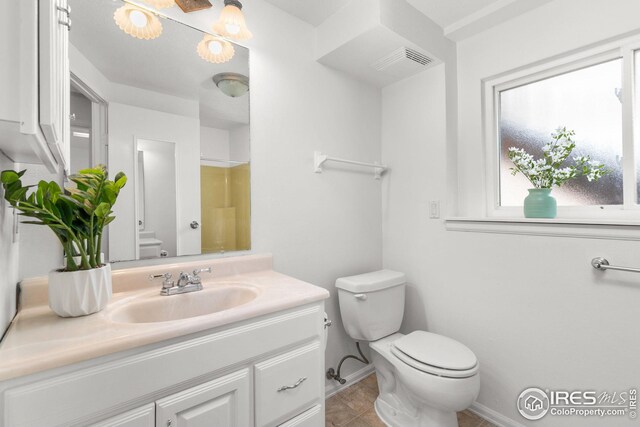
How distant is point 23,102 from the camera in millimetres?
480

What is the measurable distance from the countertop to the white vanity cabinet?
0.03 m

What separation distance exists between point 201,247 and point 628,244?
1866 millimetres

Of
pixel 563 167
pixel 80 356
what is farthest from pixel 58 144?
pixel 563 167

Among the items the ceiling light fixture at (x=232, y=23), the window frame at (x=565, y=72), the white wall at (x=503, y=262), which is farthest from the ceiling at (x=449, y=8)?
the ceiling light fixture at (x=232, y=23)

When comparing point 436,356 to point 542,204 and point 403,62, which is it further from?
point 403,62

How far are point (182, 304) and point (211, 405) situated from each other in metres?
0.41

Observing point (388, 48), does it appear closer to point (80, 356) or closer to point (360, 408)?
point (80, 356)

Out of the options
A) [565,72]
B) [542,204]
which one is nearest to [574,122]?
[565,72]

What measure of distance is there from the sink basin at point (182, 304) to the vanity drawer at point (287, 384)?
0.91 feet

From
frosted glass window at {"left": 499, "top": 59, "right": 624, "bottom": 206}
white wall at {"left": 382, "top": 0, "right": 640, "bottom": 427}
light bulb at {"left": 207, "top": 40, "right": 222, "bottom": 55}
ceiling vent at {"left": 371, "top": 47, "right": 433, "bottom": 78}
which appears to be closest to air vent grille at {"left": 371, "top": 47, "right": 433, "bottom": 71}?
ceiling vent at {"left": 371, "top": 47, "right": 433, "bottom": 78}

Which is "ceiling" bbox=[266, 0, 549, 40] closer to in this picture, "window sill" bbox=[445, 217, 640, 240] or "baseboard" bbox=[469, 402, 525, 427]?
"window sill" bbox=[445, 217, 640, 240]

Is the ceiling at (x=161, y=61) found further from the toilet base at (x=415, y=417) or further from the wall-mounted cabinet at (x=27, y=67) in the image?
the toilet base at (x=415, y=417)

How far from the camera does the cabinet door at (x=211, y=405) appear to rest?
0.79 meters

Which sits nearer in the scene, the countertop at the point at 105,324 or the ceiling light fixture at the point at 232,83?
the countertop at the point at 105,324
